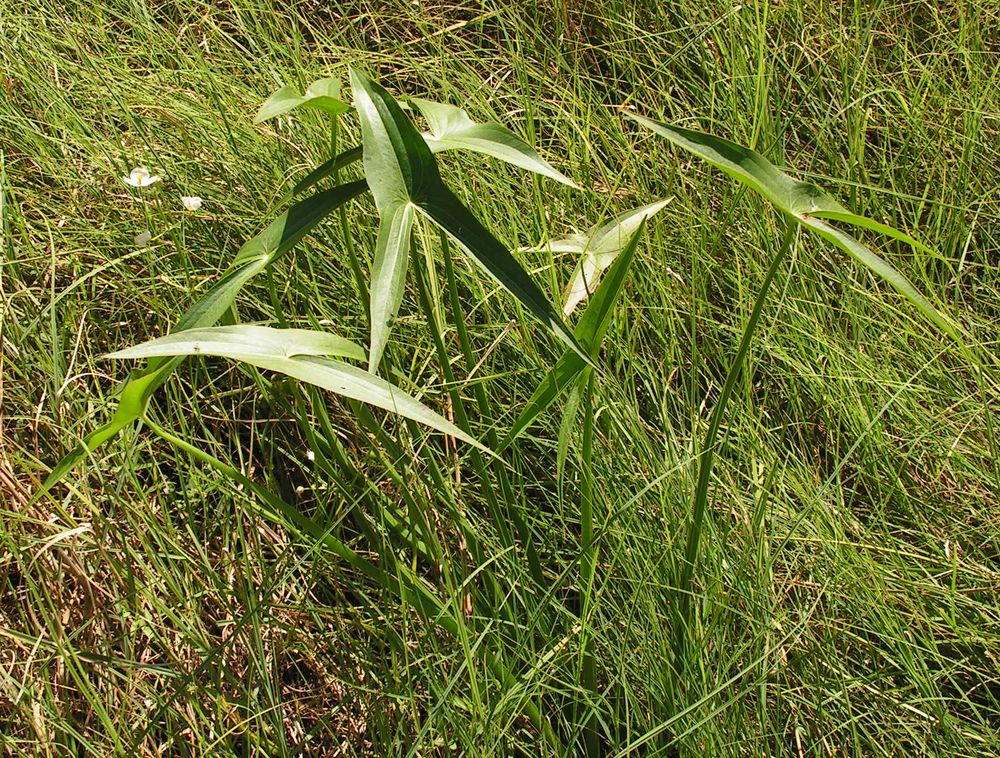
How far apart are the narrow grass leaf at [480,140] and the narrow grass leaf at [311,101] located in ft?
0.27

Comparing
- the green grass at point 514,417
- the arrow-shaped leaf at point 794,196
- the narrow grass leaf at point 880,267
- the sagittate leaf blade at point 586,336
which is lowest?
the green grass at point 514,417

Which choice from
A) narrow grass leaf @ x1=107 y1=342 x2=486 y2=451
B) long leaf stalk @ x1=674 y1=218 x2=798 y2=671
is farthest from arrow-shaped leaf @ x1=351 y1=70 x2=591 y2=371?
long leaf stalk @ x1=674 y1=218 x2=798 y2=671

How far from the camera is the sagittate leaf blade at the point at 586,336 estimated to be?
94 centimetres

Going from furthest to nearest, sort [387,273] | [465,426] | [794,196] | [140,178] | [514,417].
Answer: [140,178]
[514,417]
[465,426]
[794,196]
[387,273]

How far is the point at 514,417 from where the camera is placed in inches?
53.1

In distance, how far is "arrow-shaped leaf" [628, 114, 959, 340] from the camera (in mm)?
858

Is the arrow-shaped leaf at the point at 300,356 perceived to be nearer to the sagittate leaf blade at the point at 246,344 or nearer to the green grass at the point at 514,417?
the sagittate leaf blade at the point at 246,344

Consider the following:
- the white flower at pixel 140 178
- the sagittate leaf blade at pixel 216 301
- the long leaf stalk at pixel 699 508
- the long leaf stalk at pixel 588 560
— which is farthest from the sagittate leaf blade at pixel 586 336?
the white flower at pixel 140 178

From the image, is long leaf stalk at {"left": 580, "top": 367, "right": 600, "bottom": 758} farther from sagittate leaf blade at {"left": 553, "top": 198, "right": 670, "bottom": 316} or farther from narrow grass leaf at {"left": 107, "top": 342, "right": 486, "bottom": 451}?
narrow grass leaf at {"left": 107, "top": 342, "right": 486, "bottom": 451}

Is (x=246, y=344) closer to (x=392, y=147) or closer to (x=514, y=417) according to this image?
(x=392, y=147)

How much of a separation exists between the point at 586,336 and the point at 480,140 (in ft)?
0.67

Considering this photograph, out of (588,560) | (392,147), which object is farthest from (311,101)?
(588,560)

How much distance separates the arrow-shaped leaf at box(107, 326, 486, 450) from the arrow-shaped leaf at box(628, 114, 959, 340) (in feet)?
0.98

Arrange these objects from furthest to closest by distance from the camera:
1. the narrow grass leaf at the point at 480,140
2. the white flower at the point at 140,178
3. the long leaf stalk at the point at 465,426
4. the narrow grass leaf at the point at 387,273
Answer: the white flower at the point at 140,178, the long leaf stalk at the point at 465,426, the narrow grass leaf at the point at 480,140, the narrow grass leaf at the point at 387,273
